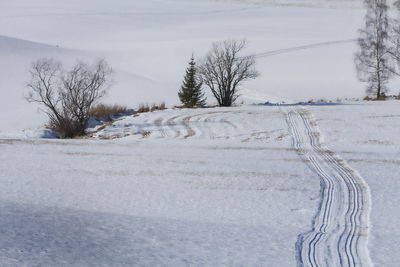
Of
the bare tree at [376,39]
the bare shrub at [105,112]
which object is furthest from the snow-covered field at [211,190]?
the bare shrub at [105,112]

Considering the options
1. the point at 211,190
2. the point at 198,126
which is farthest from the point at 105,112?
the point at 211,190

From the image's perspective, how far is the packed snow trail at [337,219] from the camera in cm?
812

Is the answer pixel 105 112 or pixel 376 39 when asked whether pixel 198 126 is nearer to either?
pixel 105 112

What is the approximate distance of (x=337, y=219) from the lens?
33.3 ft

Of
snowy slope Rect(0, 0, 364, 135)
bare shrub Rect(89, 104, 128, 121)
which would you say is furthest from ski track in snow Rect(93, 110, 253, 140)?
snowy slope Rect(0, 0, 364, 135)

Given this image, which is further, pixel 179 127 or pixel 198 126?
pixel 198 126

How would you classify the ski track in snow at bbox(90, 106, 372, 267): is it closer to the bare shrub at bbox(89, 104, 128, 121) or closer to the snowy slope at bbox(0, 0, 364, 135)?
the bare shrub at bbox(89, 104, 128, 121)

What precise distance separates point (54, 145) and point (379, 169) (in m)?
13.5

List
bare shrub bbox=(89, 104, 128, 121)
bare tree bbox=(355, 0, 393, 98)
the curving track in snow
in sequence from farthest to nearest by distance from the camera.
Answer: bare tree bbox=(355, 0, 393, 98), bare shrub bbox=(89, 104, 128, 121), the curving track in snow

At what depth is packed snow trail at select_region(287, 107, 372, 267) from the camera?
320 inches

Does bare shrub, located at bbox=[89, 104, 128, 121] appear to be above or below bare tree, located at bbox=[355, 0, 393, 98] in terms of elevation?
below

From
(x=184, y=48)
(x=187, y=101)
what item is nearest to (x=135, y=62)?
(x=184, y=48)

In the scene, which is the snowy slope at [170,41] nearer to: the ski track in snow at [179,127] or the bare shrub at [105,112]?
the bare shrub at [105,112]

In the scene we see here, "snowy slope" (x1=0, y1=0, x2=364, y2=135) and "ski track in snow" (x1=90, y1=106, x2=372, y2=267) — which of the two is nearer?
"ski track in snow" (x1=90, y1=106, x2=372, y2=267)
